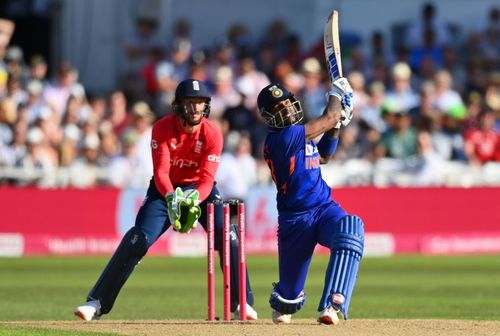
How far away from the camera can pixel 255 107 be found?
66.1 ft

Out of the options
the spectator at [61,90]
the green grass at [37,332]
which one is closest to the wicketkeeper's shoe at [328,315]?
the green grass at [37,332]

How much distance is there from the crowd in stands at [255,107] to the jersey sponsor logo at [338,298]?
9.84 m

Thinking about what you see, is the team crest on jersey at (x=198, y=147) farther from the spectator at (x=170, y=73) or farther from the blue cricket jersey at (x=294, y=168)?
the spectator at (x=170, y=73)

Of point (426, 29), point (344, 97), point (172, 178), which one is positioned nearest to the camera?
point (344, 97)

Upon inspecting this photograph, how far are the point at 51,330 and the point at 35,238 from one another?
9.74 meters

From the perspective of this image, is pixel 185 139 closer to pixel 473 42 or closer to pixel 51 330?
pixel 51 330

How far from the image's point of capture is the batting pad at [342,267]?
8.93 m

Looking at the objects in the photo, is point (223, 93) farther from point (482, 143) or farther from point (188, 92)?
point (188, 92)

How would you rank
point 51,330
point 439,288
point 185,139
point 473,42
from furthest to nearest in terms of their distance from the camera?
point 473,42 < point 439,288 < point 185,139 < point 51,330

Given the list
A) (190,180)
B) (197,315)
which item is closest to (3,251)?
(197,315)

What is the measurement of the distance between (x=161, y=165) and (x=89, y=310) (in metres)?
1.30

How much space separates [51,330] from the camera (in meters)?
9.27

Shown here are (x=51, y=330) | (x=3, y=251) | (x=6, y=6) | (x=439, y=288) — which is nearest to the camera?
(x=51, y=330)

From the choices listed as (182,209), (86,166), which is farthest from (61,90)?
(182,209)
